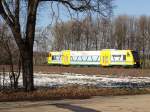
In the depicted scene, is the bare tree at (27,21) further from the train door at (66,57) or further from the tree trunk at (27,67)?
the train door at (66,57)

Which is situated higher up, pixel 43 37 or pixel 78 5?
pixel 78 5

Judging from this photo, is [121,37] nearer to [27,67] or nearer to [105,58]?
[105,58]

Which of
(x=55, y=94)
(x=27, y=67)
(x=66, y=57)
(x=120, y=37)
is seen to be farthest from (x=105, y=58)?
(x=55, y=94)

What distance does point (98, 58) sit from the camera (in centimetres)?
8506

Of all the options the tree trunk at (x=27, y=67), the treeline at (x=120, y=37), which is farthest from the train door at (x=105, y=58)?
the tree trunk at (x=27, y=67)

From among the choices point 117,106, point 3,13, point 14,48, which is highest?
point 3,13

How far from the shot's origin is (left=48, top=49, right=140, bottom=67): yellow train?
78625 mm

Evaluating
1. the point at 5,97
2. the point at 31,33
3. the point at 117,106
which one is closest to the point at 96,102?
the point at 117,106

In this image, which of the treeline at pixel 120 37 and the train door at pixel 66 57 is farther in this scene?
the treeline at pixel 120 37

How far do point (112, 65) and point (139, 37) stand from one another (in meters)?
36.4

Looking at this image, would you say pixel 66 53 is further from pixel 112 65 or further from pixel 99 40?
pixel 99 40

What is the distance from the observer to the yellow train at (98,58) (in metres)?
78.6

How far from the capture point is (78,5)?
81.2 feet

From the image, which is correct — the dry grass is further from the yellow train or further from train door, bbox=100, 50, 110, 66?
train door, bbox=100, 50, 110, 66
